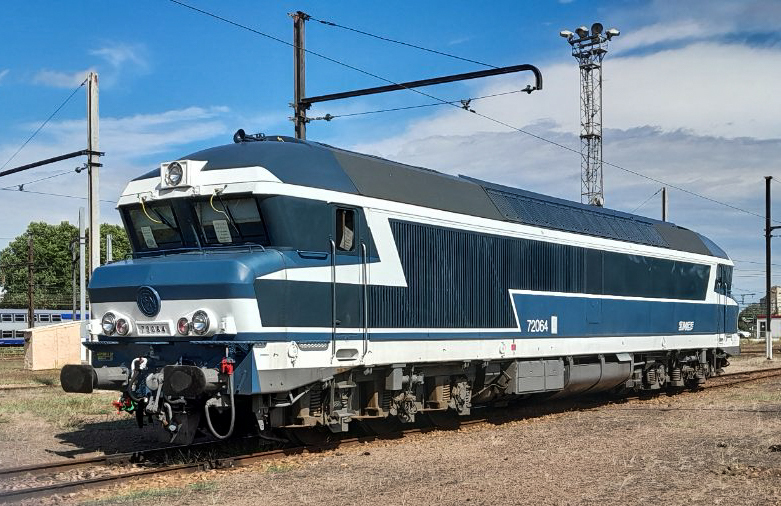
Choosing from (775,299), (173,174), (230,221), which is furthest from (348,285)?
(775,299)

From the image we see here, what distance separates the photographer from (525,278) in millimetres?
16844

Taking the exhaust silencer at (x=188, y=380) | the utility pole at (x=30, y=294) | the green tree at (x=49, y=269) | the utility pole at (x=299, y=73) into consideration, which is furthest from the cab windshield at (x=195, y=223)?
the green tree at (x=49, y=269)

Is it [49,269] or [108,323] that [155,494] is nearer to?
[108,323]


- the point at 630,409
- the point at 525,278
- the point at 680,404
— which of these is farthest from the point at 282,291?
the point at 680,404

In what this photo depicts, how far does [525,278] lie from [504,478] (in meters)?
6.75

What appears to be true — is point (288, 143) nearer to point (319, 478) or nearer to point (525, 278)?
point (319, 478)

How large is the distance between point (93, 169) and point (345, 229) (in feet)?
38.4

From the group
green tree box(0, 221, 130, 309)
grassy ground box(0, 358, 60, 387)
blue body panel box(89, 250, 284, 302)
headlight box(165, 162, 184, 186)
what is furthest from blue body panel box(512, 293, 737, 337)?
green tree box(0, 221, 130, 309)

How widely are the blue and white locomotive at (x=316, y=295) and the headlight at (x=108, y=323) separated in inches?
0.8

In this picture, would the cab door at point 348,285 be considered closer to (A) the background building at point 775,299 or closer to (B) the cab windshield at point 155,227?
(B) the cab windshield at point 155,227

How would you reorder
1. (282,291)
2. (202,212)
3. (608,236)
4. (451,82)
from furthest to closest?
(608,236), (451,82), (202,212), (282,291)

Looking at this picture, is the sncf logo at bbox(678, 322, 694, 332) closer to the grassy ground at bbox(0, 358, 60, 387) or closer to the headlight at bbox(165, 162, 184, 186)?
the headlight at bbox(165, 162, 184, 186)

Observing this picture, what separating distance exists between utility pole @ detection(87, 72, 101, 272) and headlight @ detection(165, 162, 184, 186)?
31.2 ft

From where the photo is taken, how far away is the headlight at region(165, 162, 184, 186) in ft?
40.5
